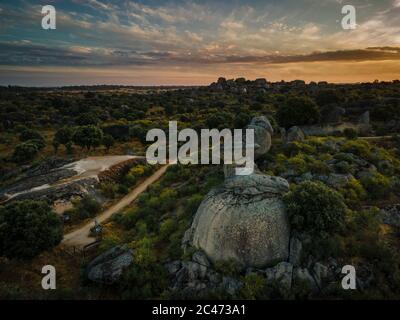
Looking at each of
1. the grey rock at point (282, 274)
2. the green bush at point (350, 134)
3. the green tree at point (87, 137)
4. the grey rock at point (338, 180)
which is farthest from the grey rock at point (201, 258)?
the green tree at point (87, 137)

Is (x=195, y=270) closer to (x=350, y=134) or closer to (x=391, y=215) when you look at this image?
(x=391, y=215)

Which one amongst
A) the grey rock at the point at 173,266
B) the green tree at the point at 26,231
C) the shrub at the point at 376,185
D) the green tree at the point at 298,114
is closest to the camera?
the grey rock at the point at 173,266

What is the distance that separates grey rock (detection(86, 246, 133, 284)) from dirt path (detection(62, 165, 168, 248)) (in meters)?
4.78

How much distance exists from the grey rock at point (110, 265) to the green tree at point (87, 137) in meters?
27.7

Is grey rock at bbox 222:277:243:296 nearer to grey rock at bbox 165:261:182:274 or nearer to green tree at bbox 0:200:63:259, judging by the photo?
grey rock at bbox 165:261:182:274

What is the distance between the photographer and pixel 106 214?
24.8 m

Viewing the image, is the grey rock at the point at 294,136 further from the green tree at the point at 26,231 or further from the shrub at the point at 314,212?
the green tree at the point at 26,231

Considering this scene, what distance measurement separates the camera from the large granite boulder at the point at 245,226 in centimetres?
1385

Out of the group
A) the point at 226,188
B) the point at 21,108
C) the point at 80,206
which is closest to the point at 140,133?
the point at 80,206

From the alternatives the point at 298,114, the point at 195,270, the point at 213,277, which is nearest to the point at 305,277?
the point at 213,277

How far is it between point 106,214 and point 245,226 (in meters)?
14.7
